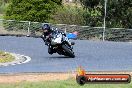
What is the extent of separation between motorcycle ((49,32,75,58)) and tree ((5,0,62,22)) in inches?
506

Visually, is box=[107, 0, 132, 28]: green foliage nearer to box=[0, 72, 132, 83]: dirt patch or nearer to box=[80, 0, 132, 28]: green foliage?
box=[80, 0, 132, 28]: green foliage

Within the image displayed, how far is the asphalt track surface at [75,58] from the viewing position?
615 inches

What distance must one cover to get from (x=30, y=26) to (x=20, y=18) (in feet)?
5.44

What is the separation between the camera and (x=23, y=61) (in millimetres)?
17969

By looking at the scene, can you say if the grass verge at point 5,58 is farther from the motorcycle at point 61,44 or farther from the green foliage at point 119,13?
the green foliage at point 119,13

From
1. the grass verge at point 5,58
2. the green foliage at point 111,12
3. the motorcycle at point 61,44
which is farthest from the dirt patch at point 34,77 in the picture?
the green foliage at point 111,12

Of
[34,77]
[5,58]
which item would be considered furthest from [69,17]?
[34,77]

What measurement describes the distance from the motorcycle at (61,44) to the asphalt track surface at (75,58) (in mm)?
286

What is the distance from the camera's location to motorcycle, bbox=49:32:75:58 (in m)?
18.9

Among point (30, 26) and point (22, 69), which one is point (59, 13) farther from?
point (22, 69)

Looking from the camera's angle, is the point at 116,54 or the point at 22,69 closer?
the point at 22,69

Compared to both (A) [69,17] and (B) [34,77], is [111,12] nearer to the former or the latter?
(A) [69,17]

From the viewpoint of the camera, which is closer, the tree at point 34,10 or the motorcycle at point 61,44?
the motorcycle at point 61,44

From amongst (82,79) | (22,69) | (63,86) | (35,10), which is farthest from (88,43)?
(82,79)
